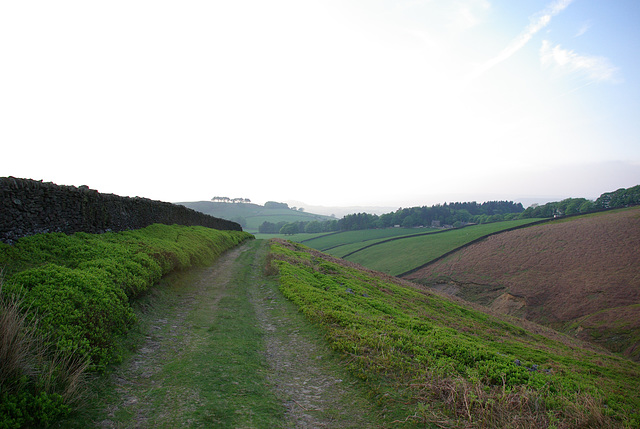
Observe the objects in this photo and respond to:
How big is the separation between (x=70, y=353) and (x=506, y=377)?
10.0m

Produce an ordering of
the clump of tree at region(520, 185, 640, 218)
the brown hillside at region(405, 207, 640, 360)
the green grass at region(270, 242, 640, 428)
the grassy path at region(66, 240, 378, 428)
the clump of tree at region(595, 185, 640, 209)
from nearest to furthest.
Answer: the grassy path at region(66, 240, 378, 428), the green grass at region(270, 242, 640, 428), the brown hillside at region(405, 207, 640, 360), the clump of tree at region(595, 185, 640, 209), the clump of tree at region(520, 185, 640, 218)

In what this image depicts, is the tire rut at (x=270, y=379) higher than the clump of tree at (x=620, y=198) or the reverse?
the reverse

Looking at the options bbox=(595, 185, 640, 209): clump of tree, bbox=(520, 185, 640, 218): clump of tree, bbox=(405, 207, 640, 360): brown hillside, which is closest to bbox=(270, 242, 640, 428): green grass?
bbox=(405, 207, 640, 360): brown hillside

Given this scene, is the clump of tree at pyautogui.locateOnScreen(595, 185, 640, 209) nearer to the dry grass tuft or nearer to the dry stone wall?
the dry stone wall

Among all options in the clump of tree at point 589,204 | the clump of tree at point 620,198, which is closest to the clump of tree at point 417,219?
the clump of tree at point 589,204

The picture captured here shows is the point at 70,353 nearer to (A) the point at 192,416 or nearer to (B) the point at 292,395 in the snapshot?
(A) the point at 192,416

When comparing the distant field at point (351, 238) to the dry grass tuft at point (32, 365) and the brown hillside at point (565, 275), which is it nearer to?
the brown hillside at point (565, 275)

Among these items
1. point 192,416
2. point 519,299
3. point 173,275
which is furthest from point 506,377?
point 519,299

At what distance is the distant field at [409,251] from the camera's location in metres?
70.1

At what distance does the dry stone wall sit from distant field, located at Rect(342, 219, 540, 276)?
56189mm

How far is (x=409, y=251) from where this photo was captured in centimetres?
7894

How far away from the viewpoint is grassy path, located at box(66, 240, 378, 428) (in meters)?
5.13

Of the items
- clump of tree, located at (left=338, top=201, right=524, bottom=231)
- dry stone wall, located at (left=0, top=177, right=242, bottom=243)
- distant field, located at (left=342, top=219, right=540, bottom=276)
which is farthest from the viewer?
clump of tree, located at (left=338, top=201, right=524, bottom=231)

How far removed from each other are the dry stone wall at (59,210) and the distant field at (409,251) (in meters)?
56.2
